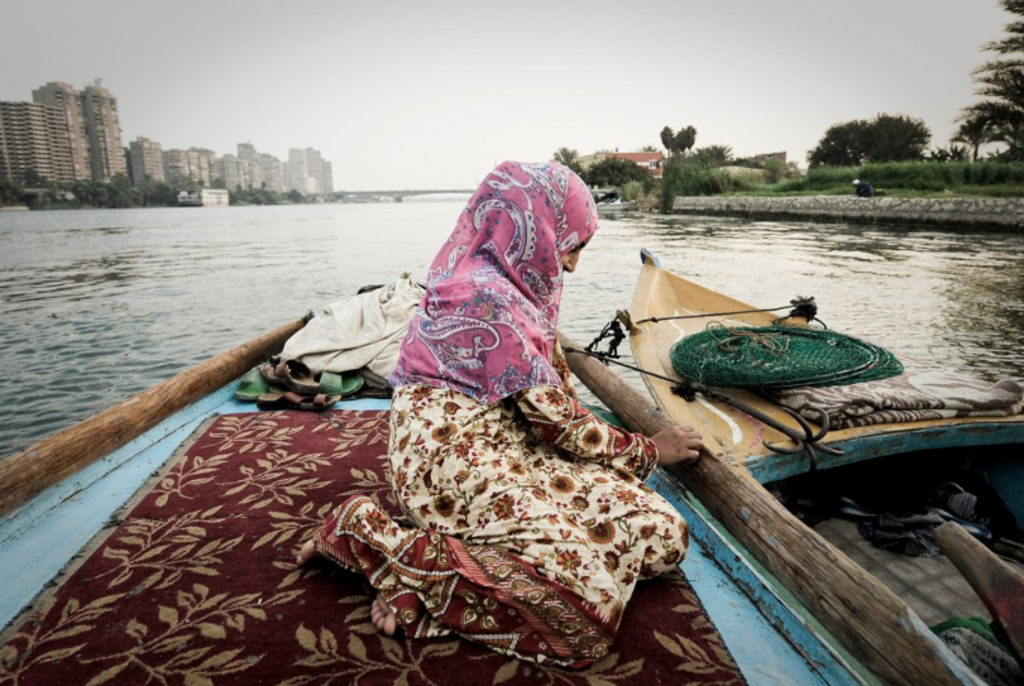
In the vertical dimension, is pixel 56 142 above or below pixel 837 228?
above

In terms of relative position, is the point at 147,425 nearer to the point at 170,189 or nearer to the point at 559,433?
the point at 559,433

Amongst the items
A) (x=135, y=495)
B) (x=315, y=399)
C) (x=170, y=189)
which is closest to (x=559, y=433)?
(x=135, y=495)

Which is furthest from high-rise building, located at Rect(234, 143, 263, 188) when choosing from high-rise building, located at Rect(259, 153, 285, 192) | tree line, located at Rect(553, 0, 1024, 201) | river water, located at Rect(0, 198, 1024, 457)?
river water, located at Rect(0, 198, 1024, 457)

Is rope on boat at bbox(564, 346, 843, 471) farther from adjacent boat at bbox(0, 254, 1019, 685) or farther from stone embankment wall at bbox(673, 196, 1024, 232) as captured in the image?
stone embankment wall at bbox(673, 196, 1024, 232)

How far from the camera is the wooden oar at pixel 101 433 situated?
1816mm

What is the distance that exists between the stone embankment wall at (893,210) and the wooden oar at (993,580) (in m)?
18.7

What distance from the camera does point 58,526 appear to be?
1.79m

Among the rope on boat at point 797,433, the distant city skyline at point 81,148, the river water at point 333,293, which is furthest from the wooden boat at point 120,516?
the distant city skyline at point 81,148

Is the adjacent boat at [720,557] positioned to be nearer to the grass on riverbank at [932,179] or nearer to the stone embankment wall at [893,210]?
the stone embankment wall at [893,210]

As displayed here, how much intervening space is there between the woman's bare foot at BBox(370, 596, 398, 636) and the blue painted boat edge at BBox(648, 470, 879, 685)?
82 centimetres

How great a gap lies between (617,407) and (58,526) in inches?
86.5

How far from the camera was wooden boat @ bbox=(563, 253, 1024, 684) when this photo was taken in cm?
111

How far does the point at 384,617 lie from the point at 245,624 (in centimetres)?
36

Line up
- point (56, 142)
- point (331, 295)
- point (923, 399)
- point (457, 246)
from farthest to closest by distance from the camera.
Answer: point (56, 142)
point (331, 295)
point (923, 399)
point (457, 246)
